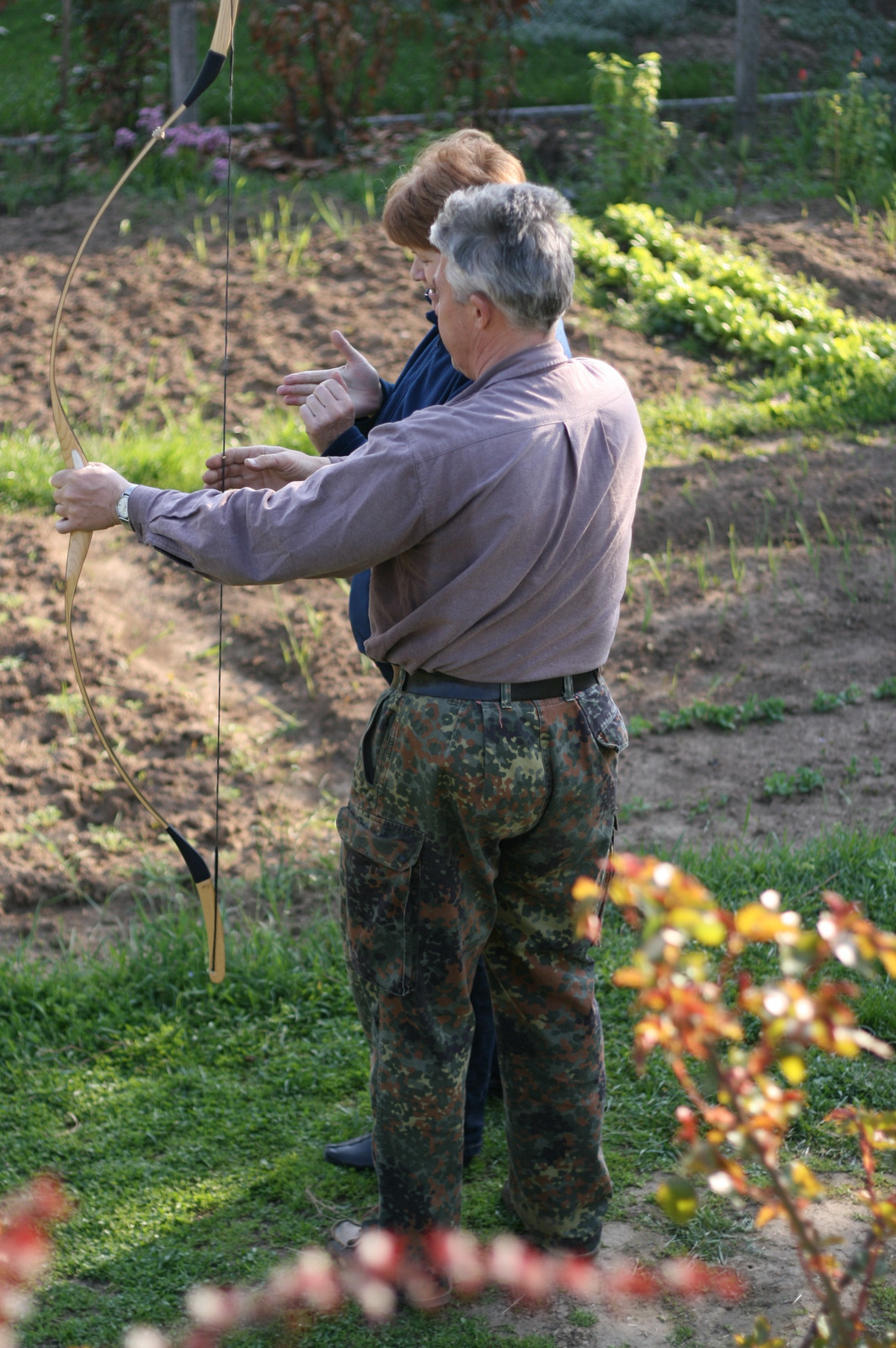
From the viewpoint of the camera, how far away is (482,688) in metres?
2.18

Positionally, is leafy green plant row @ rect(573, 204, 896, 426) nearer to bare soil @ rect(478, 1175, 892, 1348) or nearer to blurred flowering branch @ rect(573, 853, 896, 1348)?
bare soil @ rect(478, 1175, 892, 1348)

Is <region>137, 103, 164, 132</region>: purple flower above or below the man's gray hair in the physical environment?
below

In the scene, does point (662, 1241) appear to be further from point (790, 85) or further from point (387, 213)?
point (790, 85)

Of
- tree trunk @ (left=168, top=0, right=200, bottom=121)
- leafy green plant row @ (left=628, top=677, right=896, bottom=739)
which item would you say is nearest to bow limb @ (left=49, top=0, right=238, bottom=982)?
leafy green plant row @ (left=628, top=677, right=896, bottom=739)

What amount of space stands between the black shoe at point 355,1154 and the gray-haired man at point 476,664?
38 cm

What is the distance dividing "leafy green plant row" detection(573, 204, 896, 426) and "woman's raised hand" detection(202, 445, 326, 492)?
4350 millimetres

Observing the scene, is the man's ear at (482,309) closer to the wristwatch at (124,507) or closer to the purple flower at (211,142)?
the wristwatch at (124,507)

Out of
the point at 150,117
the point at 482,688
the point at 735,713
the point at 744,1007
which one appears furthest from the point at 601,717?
the point at 150,117

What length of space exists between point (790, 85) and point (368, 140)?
3.96 m

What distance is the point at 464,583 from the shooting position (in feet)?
6.82

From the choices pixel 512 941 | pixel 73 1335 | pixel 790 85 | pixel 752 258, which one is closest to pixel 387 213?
pixel 512 941

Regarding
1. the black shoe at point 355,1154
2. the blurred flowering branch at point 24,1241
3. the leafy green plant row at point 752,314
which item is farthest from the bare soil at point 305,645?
the black shoe at point 355,1154

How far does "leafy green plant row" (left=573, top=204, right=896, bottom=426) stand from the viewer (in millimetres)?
6355

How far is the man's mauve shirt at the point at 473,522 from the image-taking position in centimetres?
201
